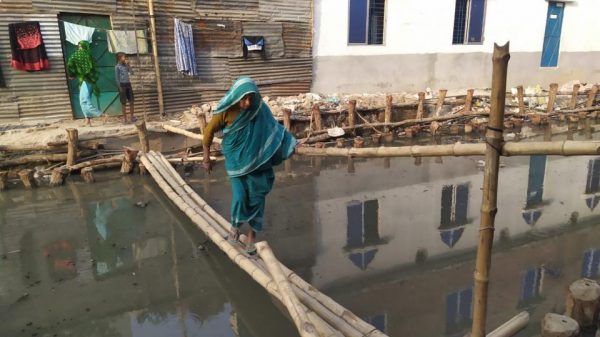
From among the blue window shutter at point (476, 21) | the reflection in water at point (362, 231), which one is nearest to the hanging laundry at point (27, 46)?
the reflection in water at point (362, 231)

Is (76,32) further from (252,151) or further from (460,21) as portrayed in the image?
(460,21)

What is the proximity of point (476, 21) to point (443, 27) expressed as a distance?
1.52 meters

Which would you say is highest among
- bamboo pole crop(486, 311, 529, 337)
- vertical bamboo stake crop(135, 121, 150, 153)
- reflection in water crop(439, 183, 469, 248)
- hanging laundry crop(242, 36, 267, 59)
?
hanging laundry crop(242, 36, 267, 59)

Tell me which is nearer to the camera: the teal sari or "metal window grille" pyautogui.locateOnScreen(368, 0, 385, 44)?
the teal sari

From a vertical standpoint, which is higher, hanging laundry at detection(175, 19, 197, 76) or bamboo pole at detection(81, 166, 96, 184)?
hanging laundry at detection(175, 19, 197, 76)

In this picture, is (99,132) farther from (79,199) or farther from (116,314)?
(116,314)

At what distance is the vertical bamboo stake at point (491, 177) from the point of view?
7.31ft

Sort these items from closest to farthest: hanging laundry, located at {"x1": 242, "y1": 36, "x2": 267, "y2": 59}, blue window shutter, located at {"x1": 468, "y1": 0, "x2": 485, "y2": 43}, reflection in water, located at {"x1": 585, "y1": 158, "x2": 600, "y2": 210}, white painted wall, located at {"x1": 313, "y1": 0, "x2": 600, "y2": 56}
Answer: reflection in water, located at {"x1": 585, "y1": 158, "x2": 600, "y2": 210}
hanging laundry, located at {"x1": 242, "y1": 36, "x2": 267, "y2": 59}
white painted wall, located at {"x1": 313, "y1": 0, "x2": 600, "y2": 56}
blue window shutter, located at {"x1": 468, "y1": 0, "x2": 485, "y2": 43}

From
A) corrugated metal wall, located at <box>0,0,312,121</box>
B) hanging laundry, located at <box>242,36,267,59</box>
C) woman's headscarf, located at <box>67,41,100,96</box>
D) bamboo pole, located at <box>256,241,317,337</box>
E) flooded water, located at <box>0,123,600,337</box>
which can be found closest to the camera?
bamboo pole, located at <box>256,241,317,337</box>

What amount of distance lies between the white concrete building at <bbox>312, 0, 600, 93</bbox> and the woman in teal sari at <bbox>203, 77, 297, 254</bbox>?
9334 mm

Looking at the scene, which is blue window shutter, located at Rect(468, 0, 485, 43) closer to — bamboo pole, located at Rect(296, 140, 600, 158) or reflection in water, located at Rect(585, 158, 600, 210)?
reflection in water, located at Rect(585, 158, 600, 210)

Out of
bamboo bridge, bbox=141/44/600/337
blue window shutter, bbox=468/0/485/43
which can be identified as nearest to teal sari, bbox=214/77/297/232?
bamboo bridge, bbox=141/44/600/337

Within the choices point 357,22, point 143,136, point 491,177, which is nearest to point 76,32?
point 143,136

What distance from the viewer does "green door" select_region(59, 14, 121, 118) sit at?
9.68 meters
